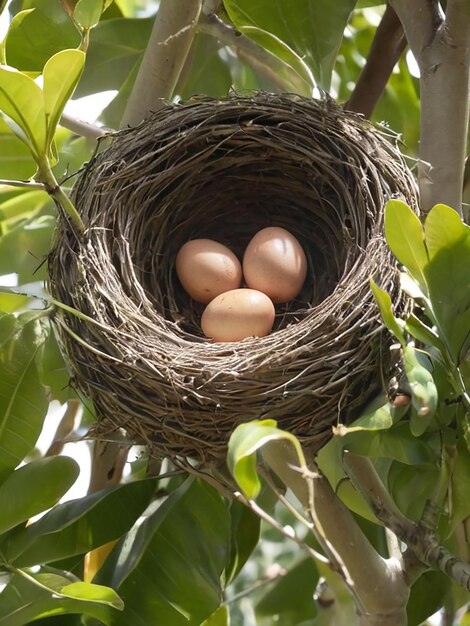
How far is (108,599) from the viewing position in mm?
1229

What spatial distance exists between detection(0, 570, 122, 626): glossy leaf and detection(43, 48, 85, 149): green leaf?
0.56 m

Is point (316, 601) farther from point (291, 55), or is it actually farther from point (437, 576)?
point (291, 55)

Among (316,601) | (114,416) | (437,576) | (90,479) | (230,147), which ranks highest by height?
(230,147)

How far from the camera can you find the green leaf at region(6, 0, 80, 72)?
5.15ft

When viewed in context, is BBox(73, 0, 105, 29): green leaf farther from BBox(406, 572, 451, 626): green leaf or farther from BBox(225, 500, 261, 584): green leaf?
BBox(406, 572, 451, 626): green leaf

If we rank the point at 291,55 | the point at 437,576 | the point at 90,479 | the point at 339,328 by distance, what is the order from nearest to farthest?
the point at 339,328, the point at 291,55, the point at 437,576, the point at 90,479

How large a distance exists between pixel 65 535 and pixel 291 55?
76 cm

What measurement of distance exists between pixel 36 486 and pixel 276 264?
49 centimetres

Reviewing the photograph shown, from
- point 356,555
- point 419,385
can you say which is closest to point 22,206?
point 356,555

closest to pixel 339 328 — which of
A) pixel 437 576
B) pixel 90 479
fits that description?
pixel 437 576

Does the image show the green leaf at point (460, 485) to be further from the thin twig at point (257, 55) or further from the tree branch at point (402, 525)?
the thin twig at point (257, 55)

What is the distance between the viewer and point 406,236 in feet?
3.42

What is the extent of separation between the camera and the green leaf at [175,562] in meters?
1.42

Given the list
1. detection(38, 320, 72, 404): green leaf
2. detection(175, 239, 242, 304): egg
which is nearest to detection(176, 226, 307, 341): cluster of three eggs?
detection(175, 239, 242, 304): egg
